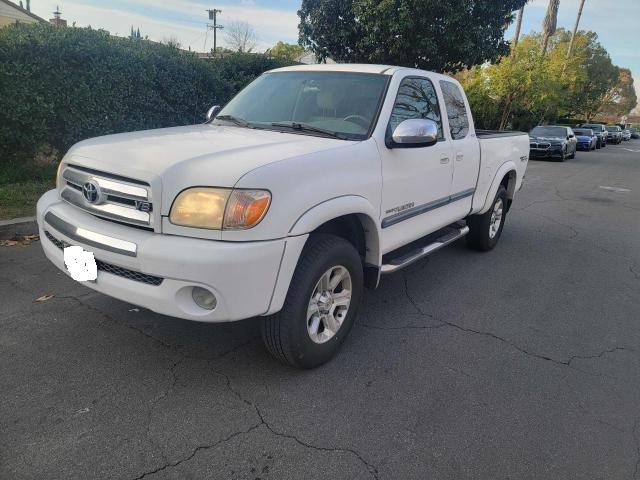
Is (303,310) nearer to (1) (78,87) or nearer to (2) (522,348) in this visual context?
(2) (522,348)

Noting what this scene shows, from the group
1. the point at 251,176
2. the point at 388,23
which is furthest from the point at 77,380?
the point at 388,23

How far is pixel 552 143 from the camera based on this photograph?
65.2 ft

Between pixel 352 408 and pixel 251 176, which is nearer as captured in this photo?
pixel 251 176

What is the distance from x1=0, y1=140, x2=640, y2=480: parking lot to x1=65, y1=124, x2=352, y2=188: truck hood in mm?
1227

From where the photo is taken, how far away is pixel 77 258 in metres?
2.84

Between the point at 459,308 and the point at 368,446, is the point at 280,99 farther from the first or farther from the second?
the point at 368,446

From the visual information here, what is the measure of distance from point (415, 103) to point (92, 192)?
263 centimetres

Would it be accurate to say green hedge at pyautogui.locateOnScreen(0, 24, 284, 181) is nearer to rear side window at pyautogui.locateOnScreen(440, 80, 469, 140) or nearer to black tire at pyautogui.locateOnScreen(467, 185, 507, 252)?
rear side window at pyautogui.locateOnScreen(440, 80, 469, 140)

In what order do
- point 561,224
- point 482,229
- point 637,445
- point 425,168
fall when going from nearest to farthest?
point 637,445, point 425,168, point 482,229, point 561,224

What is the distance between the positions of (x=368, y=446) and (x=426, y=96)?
119 inches

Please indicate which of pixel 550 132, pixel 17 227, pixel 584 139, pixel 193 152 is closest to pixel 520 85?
pixel 550 132

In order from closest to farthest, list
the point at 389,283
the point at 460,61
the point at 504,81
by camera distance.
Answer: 1. the point at 389,283
2. the point at 460,61
3. the point at 504,81

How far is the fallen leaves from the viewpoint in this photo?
16.9 ft

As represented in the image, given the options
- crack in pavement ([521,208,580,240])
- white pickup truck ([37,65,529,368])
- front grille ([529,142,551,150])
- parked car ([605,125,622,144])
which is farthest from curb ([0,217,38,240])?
parked car ([605,125,622,144])
